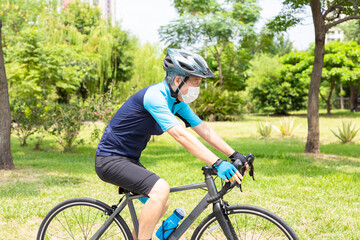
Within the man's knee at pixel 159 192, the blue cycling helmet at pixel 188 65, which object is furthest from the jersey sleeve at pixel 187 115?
the man's knee at pixel 159 192

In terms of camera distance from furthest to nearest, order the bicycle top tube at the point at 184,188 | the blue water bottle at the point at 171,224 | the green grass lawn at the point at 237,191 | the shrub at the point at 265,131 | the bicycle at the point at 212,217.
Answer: the shrub at the point at 265,131 < the green grass lawn at the point at 237,191 < the blue water bottle at the point at 171,224 < the bicycle top tube at the point at 184,188 < the bicycle at the point at 212,217

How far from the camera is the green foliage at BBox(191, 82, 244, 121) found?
86.5ft

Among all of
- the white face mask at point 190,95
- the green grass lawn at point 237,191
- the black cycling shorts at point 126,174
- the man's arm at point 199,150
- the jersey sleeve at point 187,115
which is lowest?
the green grass lawn at point 237,191

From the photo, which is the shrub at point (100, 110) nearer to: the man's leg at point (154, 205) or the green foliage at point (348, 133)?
the green foliage at point (348, 133)

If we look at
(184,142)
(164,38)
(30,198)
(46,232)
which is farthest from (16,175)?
(164,38)

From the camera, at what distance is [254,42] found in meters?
31.5

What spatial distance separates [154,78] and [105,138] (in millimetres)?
27220

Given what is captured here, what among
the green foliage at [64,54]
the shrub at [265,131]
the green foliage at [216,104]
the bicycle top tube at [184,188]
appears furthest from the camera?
the green foliage at [216,104]

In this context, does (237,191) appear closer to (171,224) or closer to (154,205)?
(171,224)

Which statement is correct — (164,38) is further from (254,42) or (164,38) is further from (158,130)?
(158,130)

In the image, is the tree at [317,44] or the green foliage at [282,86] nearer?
the tree at [317,44]

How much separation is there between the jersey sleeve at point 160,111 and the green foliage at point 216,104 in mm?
23360

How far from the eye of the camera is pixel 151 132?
295 cm

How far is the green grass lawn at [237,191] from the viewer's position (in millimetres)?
4932
